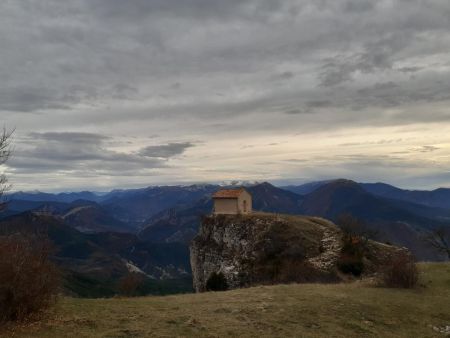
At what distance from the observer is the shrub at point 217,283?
261 feet

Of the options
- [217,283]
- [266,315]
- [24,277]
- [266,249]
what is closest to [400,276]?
[266,315]

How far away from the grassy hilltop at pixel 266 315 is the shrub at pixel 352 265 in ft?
102

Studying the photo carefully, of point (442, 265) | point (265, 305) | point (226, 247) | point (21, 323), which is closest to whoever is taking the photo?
point (21, 323)

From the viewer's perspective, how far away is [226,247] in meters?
91.9

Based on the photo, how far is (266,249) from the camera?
266 feet

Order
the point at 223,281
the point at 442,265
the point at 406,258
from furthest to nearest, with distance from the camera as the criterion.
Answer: the point at 223,281
the point at 442,265
the point at 406,258

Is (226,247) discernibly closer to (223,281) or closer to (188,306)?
(223,281)

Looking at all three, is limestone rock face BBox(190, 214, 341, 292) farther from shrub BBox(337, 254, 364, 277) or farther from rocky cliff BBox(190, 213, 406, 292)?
shrub BBox(337, 254, 364, 277)

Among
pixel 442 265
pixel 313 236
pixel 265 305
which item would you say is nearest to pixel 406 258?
pixel 442 265

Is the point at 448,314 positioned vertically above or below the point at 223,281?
above

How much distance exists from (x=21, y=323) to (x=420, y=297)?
29251 mm

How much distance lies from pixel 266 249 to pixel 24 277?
63793mm

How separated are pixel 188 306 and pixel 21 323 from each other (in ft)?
36.7

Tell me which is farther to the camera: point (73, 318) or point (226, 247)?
point (226, 247)
